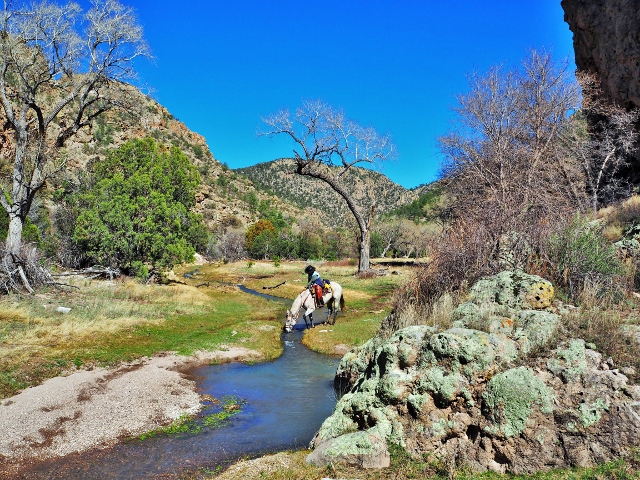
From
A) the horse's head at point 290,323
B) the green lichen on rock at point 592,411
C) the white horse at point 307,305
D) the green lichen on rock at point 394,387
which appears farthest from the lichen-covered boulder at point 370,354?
the white horse at point 307,305

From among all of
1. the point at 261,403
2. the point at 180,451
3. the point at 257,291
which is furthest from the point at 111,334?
the point at 257,291

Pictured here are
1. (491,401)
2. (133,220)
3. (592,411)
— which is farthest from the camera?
(133,220)

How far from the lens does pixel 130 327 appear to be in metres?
17.0

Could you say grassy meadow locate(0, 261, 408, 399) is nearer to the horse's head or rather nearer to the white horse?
the horse's head

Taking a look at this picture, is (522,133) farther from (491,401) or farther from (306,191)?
(306,191)

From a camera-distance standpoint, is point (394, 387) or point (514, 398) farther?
point (394, 387)

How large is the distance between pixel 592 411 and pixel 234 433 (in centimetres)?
618

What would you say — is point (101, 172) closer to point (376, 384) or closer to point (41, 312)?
point (41, 312)

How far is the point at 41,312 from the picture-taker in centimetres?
1641

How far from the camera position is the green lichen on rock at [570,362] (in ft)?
19.5

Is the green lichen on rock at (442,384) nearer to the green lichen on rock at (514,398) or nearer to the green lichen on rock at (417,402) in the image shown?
the green lichen on rock at (417,402)

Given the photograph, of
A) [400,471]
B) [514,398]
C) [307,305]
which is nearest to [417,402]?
[400,471]

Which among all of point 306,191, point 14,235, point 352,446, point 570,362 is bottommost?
point 352,446

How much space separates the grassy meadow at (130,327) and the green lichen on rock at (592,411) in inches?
358
